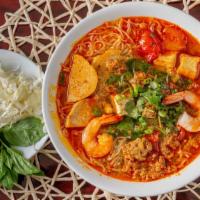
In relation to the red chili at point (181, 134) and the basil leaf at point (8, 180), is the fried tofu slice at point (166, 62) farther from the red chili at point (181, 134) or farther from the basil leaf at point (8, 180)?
the basil leaf at point (8, 180)

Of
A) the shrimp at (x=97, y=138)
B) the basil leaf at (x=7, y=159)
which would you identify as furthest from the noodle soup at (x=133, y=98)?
the basil leaf at (x=7, y=159)

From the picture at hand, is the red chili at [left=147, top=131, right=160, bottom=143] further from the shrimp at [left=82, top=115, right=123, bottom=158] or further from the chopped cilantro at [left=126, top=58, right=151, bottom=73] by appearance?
the chopped cilantro at [left=126, top=58, right=151, bottom=73]

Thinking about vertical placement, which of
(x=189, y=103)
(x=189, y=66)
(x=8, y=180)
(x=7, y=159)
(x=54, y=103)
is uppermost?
(x=189, y=66)

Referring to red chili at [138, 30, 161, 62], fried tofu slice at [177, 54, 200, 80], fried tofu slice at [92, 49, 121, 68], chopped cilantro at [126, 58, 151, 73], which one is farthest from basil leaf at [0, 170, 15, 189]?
fried tofu slice at [177, 54, 200, 80]

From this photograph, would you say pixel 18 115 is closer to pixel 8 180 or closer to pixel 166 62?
pixel 8 180

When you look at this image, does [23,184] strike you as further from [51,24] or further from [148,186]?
[51,24]

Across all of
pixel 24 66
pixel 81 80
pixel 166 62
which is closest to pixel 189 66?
pixel 166 62

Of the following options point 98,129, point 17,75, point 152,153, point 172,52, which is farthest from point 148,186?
point 17,75
